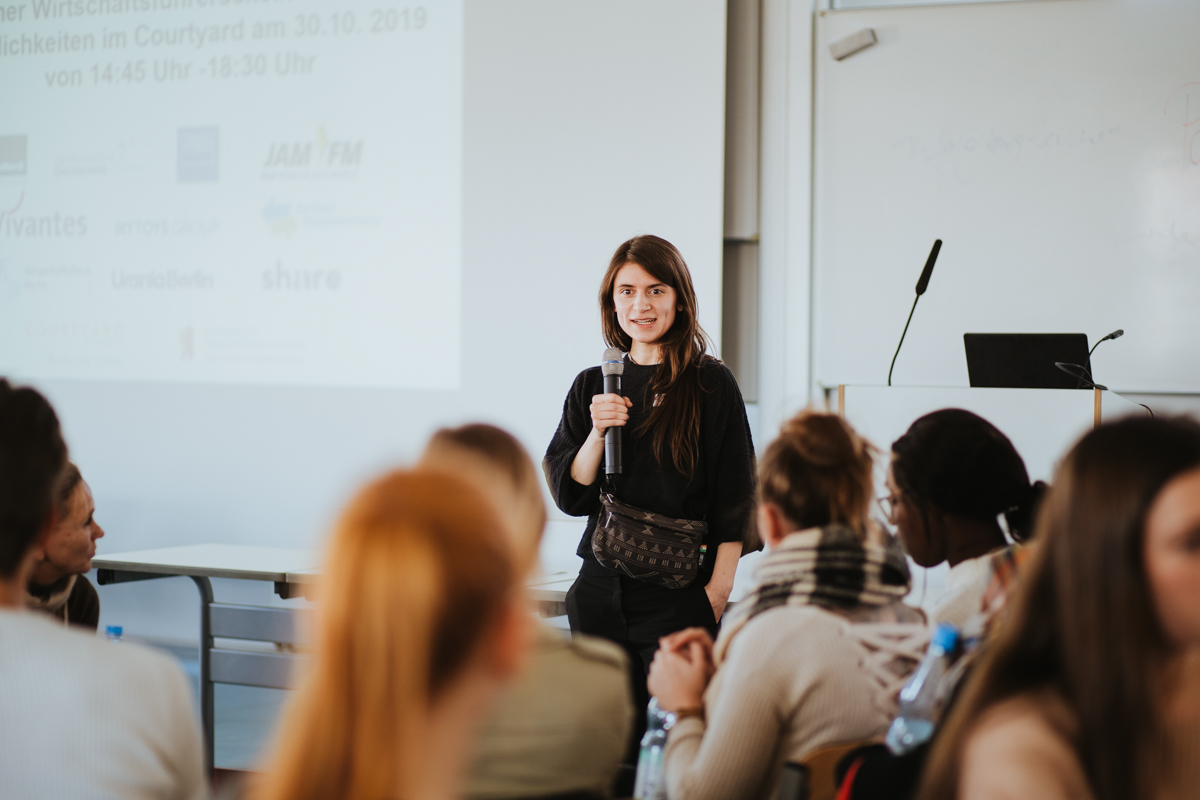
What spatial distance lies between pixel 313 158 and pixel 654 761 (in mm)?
3174

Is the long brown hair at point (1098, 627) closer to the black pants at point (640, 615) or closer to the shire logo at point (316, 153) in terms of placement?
the black pants at point (640, 615)

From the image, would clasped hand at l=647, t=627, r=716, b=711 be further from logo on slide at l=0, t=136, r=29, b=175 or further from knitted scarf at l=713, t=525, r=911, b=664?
logo on slide at l=0, t=136, r=29, b=175

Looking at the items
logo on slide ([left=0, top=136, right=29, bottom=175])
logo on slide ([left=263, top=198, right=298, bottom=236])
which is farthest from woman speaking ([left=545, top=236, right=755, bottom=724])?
logo on slide ([left=0, top=136, right=29, bottom=175])

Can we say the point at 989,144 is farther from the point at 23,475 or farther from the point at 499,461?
the point at 23,475

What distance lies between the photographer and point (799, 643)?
4.11 ft

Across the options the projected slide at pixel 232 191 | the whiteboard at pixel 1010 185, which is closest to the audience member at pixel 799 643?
the whiteboard at pixel 1010 185

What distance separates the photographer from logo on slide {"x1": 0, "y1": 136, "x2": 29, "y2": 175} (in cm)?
452

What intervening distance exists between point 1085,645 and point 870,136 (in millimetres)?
2997

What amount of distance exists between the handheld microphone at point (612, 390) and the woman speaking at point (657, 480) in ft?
0.05

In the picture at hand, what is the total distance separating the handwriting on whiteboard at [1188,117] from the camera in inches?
129

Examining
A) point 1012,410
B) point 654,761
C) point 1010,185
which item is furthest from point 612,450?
point 1010,185

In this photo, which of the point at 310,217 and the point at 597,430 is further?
the point at 310,217

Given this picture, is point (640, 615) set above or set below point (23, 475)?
below

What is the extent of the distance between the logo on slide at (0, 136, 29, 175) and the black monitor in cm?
408
